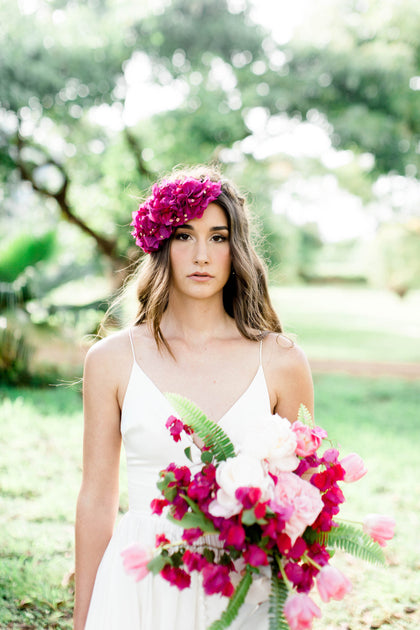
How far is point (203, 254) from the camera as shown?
7.61 ft

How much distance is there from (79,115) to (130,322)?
9.95m

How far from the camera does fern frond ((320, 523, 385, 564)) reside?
1.69 m

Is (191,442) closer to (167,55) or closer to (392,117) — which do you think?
(392,117)

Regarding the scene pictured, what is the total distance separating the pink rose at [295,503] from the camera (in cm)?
157

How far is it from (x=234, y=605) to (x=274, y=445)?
1.33 feet

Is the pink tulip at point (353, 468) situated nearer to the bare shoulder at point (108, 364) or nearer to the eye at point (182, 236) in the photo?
the bare shoulder at point (108, 364)

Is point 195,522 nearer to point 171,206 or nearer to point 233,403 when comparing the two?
point 233,403

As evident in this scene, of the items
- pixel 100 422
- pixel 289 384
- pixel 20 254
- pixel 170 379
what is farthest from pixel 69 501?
pixel 20 254

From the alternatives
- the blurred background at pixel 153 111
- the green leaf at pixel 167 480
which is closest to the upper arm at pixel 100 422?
the green leaf at pixel 167 480

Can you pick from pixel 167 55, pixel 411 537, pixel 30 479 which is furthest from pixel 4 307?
pixel 411 537

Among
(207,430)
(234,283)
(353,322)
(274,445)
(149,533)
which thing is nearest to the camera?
(274,445)

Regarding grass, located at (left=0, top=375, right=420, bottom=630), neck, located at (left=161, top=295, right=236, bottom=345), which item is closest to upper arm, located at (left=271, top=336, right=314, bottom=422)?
neck, located at (left=161, top=295, right=236, bottom=345)

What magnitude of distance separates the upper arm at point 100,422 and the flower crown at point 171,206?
0.51 meters

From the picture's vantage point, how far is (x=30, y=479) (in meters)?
5.66
